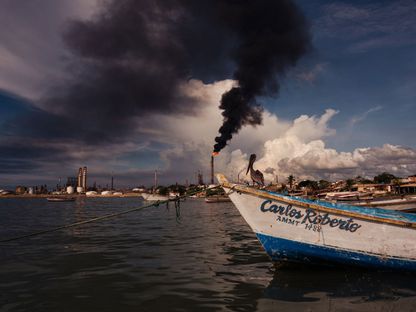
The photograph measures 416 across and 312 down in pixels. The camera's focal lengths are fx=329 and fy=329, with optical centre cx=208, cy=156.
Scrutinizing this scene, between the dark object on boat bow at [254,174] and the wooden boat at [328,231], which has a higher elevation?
the dark object on boat bow at [254,174]

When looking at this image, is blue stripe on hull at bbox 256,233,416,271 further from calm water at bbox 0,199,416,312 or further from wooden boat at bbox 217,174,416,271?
calm water at bbox 0,199,416,312

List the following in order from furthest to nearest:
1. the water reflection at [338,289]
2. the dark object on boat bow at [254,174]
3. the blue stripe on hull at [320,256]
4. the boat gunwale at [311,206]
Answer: the dark object on boat bow at [254,174], the blue stripe on hull at [320,256], the boat gunwale at [311,206], the water reflection at [338,289]

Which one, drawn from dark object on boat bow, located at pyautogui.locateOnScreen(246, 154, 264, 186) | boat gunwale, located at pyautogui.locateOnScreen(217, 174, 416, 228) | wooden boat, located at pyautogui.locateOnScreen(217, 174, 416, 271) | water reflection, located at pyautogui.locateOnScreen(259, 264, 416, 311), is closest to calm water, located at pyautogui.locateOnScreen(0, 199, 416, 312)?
water reflection, located at pyautogui.locateOnScreen(259, 264, 416, 311)

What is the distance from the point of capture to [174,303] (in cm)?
687

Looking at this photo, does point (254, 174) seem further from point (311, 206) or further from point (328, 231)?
point (328, 231)

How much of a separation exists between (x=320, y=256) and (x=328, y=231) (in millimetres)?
738

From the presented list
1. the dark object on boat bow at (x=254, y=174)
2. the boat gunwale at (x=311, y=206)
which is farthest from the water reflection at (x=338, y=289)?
the dark object on boat bow at (x=254, y=174)

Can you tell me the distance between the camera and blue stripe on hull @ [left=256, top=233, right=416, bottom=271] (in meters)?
8.93

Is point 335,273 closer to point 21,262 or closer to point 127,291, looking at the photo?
point 127,291

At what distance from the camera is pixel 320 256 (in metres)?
9.13

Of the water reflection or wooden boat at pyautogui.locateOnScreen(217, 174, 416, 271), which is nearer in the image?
the water reflection

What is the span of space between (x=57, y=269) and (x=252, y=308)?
250 inches

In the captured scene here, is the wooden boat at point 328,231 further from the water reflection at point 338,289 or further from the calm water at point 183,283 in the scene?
the calm water at point 183,283

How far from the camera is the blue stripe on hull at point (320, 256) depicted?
8930mm
